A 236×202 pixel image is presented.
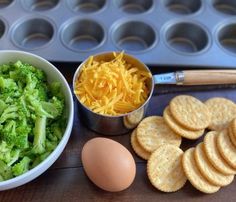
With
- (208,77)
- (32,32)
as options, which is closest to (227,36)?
(208,77)

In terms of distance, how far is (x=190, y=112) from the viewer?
50.6 inches

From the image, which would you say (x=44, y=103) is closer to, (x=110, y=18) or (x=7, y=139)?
(x=7, y=139)

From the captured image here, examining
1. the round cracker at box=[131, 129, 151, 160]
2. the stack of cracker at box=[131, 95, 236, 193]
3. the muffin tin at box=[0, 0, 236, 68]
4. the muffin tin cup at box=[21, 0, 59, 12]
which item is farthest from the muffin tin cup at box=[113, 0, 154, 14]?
the round cracker at box=[131, 129, 151, 160]

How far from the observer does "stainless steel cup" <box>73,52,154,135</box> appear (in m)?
1.21

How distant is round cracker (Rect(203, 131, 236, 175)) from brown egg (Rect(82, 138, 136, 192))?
0.25 meters

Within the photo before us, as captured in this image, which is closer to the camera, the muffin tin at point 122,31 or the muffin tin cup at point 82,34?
the muffin tin at point 122,31

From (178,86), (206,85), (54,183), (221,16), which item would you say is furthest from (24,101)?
(221,16)

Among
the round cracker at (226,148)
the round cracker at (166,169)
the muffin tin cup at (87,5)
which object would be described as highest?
the muffin tin cup at (87,5)

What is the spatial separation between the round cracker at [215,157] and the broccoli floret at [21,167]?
1.87ft

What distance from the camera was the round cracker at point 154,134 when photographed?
4.10ft

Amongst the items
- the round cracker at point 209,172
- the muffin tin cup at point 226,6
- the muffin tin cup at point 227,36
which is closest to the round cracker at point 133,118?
the round cracker at point 209,172

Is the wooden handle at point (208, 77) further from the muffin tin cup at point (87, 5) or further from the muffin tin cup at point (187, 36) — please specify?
the muffin tin cup at point (87, 5)

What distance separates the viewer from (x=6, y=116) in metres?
1.09

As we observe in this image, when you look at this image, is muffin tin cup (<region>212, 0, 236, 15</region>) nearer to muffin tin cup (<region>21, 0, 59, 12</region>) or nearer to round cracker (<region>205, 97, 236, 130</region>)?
round cracker (<region>205, 97, 236, 130</region>)
